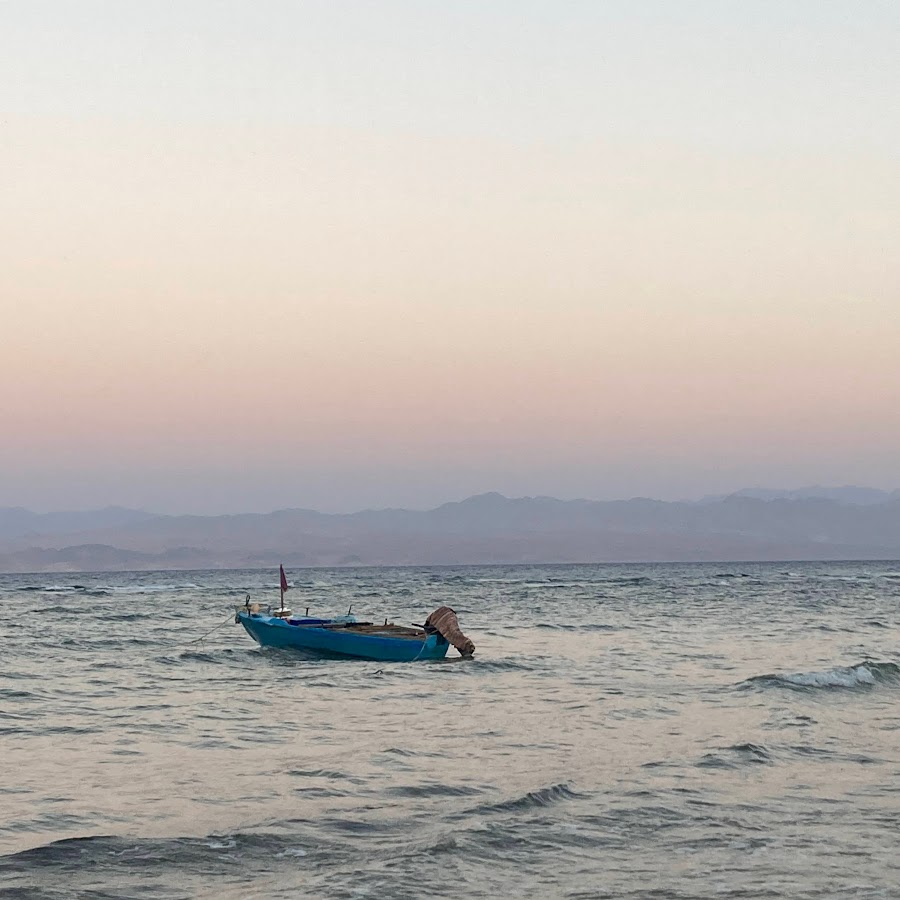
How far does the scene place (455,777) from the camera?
20250mm

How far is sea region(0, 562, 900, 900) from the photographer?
14078 millimetres

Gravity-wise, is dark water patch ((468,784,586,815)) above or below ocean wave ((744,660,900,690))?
above

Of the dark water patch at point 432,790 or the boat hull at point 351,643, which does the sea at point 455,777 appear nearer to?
the dark water patch at point 432,790

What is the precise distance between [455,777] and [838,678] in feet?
62.7

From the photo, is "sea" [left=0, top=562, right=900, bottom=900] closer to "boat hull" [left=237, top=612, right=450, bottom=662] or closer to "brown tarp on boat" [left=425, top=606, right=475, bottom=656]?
"brown tarp on boat" [left=425, top=606, right=475, bottom=656]

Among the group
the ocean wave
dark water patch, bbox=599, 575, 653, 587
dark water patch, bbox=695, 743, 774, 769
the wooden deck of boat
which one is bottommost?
dark water patch, bbox=599, 575, 653, 587

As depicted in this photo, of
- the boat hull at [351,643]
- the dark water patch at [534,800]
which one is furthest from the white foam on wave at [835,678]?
the dark water patch at [534,800]

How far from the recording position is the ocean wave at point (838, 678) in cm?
3362

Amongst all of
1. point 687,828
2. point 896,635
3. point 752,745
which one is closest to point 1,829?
point 687,828

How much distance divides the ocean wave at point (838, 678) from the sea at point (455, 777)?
13 centimetres

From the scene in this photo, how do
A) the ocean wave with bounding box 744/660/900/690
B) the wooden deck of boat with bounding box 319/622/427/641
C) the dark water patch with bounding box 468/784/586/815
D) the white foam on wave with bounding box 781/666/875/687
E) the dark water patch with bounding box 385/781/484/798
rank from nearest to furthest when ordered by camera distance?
the dark water patch with bounding box 468/784/586/815 → the dark water patch with bounding box 385/781/484/798 → the ocean wave with bounding box 744/660/900/690 → the white foam on wave with bounding box 781/666/875/687 → the wooden deck of boat with bounding box 319/622/427/641

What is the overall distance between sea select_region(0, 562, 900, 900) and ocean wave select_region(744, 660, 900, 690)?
5.0 inches

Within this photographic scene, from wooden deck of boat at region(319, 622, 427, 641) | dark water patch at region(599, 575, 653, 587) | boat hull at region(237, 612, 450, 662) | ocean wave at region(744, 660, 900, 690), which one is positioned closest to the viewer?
ocean wave at region(744, 660, 900, 690)

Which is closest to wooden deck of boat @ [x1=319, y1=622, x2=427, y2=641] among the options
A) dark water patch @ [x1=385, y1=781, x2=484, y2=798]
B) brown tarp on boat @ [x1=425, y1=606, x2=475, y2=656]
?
brown tarp on boat @ [x1=425, y1=606, x2=475, y2=656]
